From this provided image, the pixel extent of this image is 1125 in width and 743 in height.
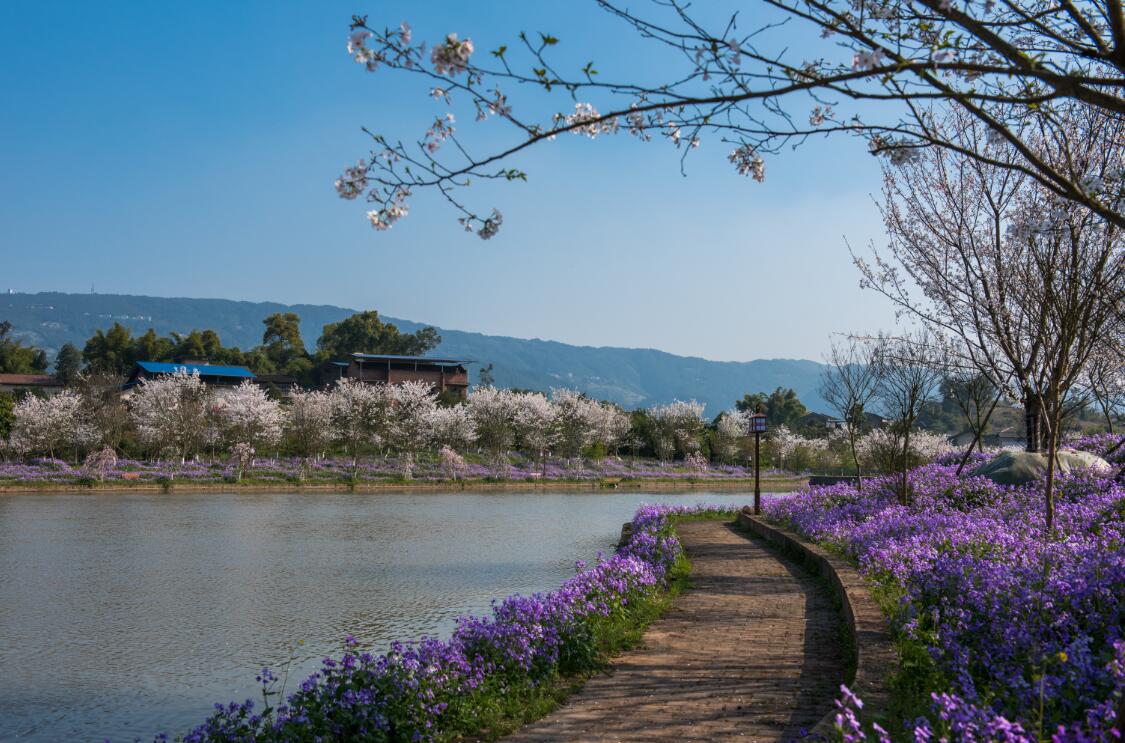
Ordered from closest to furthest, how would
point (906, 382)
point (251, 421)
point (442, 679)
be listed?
1. point (442, 679)
2. point (906, 382)
3. point (251, 421)

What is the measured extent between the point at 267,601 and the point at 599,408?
4262 cm

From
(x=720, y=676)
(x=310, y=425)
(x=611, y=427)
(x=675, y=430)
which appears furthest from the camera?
(x=675, y=430)

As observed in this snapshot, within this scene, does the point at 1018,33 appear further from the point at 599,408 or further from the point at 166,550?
the point at 599,408

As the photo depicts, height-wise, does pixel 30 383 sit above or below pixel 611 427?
above

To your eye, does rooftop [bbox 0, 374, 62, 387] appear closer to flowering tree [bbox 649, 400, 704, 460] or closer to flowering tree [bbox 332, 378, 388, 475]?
flowering tree [bbox 332, 378, 388, 475]

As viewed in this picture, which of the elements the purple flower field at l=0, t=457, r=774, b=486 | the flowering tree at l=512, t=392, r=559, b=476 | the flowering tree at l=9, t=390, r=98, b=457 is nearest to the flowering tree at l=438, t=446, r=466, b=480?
the purple flower field at l=0, t=457, r=774, b=486

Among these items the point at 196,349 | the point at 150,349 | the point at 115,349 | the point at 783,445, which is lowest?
the point at 783,445

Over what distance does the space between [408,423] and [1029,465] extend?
32.0 metres

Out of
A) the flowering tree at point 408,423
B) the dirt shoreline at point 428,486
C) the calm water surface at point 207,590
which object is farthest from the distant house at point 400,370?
the calm water surface at point 207,590

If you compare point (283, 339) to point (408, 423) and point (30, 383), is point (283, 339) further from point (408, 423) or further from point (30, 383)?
point (408, 423)

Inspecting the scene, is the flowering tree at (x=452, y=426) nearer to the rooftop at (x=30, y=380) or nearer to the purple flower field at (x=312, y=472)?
the purple flower field at (x=312, y=472)

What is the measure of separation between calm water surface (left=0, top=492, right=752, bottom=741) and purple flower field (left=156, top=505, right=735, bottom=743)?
43.5 inches

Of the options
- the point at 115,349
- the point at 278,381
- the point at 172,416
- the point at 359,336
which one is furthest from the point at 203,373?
the point at 172,416

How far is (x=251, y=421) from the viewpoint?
38.9 meters
